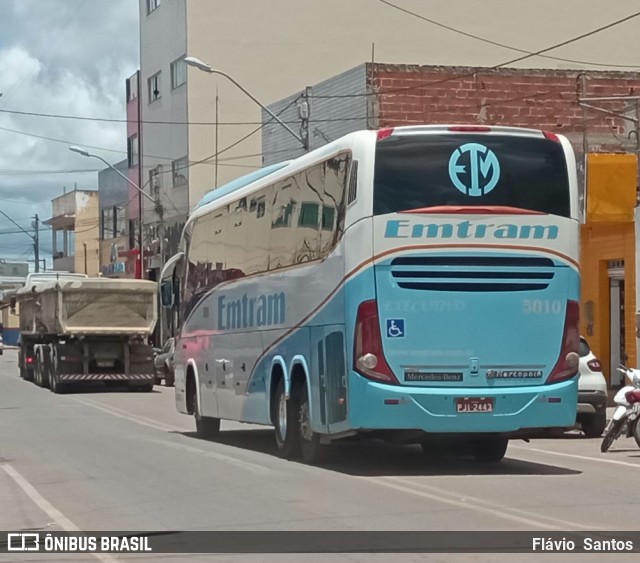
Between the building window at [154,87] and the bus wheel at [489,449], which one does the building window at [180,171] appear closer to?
the building window at [154,87]

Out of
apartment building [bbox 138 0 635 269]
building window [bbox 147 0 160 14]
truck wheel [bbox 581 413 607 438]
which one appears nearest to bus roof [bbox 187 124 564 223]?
truck wheel [bbox 581 413 607 438]

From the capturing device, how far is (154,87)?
56.9 m

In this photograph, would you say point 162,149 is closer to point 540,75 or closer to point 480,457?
point 540,75

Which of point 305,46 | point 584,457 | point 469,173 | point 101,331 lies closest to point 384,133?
point 469,173

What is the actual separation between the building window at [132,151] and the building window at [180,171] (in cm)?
665

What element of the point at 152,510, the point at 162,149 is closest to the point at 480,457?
the point at 152,510

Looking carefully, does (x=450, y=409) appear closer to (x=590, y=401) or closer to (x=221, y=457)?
(x=221, y=457)

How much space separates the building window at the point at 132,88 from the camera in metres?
60.4

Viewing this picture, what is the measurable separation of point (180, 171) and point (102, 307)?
1946 centimetres

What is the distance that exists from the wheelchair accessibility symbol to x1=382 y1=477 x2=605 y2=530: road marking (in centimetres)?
155

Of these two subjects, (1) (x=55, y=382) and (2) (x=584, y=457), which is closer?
(2) (x=584, y=457)

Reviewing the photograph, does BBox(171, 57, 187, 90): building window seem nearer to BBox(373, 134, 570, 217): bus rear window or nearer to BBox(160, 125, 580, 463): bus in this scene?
BBox(160, 125, 580, 463): bus

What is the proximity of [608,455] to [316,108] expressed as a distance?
2431 cm

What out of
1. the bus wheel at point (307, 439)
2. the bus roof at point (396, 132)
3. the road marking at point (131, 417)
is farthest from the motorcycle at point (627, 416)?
the road marking at point (131, 417)
